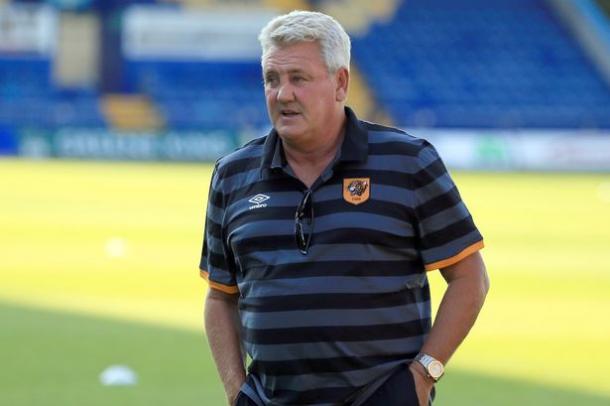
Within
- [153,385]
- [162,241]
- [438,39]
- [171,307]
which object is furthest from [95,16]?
[153,385]

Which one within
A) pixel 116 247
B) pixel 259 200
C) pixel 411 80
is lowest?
pixel 411 80

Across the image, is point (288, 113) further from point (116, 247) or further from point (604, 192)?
point (604, 192)

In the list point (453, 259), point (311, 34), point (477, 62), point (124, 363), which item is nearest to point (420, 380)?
point (453, 259)

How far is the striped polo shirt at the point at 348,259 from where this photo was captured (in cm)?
441

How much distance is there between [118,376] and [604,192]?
76.8 feet

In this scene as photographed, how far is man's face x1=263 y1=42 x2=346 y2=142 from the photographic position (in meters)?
4.43

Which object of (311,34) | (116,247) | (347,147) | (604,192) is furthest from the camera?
(604,192)

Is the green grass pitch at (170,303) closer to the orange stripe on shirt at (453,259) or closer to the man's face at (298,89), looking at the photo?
the orange stripe on shirt at (453,259)

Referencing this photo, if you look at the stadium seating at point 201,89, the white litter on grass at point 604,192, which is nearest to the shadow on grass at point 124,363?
the white litter on grass at point 604,192

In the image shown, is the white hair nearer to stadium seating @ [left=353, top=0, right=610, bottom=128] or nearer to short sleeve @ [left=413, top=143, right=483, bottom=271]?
short sleeve @ [left=413, top=143, right=483, bottom=271]

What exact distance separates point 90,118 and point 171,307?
1288 inches

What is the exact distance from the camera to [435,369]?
4.45 meters

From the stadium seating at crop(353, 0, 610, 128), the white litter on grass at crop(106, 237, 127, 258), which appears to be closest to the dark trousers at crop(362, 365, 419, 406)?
the white litter on grass at crop(106, 237, 127, 258)

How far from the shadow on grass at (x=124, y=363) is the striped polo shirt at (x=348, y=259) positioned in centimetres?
457
